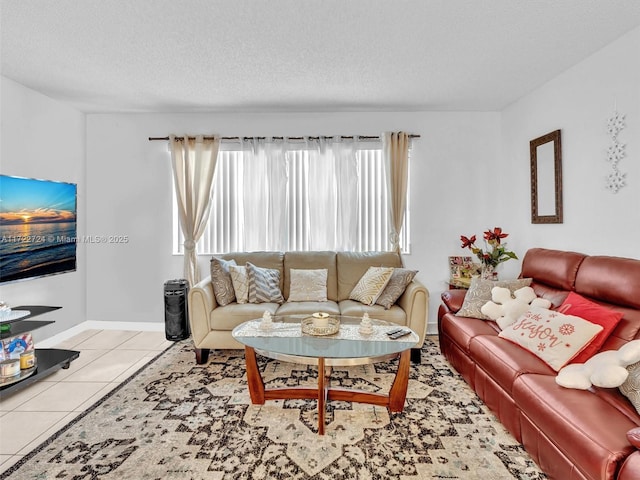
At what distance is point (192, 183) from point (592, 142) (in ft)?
13.2

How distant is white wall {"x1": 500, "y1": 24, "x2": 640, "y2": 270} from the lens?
2494mm

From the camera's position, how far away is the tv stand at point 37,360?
2.54 meters

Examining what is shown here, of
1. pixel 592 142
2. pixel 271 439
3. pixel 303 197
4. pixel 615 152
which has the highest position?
pixel 592 142

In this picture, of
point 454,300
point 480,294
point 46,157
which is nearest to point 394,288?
point 454,300

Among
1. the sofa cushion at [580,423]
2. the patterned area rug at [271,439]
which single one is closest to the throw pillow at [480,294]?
the patterned area rug at [271,439]

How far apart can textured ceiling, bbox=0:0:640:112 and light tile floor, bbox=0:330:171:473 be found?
8.80ft

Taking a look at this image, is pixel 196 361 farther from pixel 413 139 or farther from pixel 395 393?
pixel 413 139

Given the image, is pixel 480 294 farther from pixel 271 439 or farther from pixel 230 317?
pixel 230 317

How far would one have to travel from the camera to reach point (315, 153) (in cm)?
429

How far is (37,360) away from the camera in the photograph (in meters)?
2.99

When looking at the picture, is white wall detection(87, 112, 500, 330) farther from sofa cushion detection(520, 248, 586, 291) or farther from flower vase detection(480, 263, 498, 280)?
sofa cushion detection(520, 248, 586, 291)

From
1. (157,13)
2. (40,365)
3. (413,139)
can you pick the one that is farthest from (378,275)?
(40,365)

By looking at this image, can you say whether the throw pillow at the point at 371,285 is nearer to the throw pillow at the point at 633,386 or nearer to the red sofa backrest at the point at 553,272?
the red sofa backrest at the point at 553,272

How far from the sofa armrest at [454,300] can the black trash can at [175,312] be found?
2.83 meters
